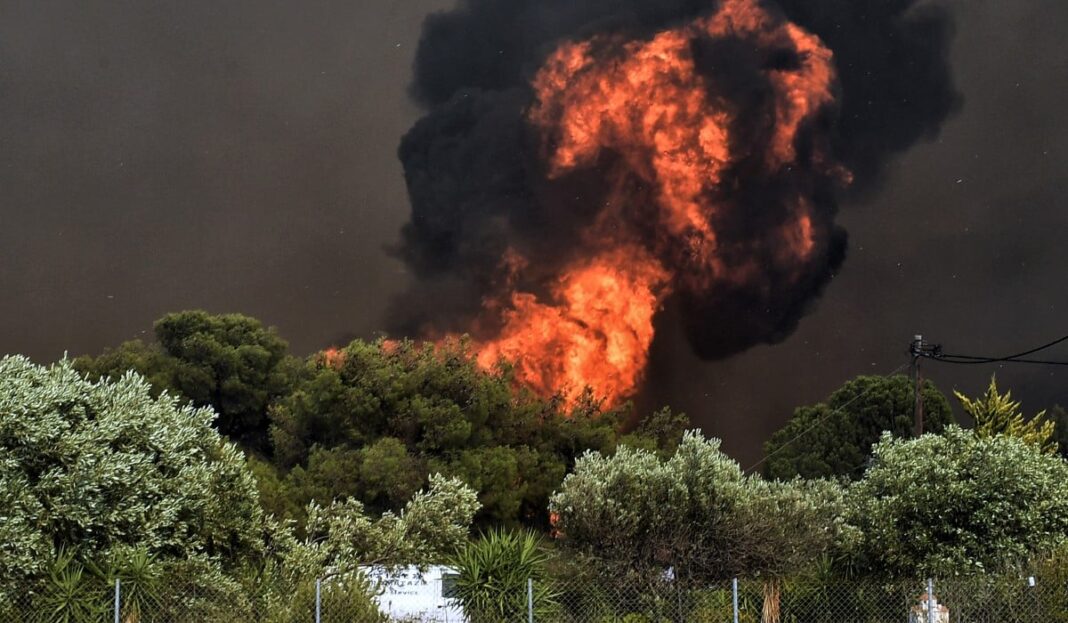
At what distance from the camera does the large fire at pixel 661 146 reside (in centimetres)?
7519

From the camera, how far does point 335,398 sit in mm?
43562

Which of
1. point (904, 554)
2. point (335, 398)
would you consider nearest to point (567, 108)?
point (335, 398)

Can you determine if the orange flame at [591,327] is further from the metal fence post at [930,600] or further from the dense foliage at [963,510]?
the metal fence post at [930,600]

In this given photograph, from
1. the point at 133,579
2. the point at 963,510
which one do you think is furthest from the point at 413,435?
the point at 133,579

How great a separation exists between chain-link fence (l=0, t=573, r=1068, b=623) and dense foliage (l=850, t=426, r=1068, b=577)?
0.95m

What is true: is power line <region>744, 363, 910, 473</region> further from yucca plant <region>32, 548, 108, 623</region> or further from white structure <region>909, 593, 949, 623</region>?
yucca plant <region>32, 548, 108, 623</region>

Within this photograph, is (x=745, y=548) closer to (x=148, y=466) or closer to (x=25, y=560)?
(x=148, y=466)

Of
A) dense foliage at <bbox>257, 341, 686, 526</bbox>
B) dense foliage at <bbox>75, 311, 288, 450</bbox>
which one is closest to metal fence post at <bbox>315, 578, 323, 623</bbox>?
dense foliage at <bbox>257, 341, 686, 526</bbox>

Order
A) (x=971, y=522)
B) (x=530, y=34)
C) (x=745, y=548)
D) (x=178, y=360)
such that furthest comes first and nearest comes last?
(x=530, y=34)
(x=178, y=360)
(x=971, y=522)
(x=745, y=548)

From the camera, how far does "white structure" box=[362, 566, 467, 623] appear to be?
23188 millimetres

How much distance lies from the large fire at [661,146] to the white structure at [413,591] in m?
44.3

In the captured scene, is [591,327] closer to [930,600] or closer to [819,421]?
[819,421]

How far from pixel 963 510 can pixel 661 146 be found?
56100 mm

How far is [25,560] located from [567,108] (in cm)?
6718
